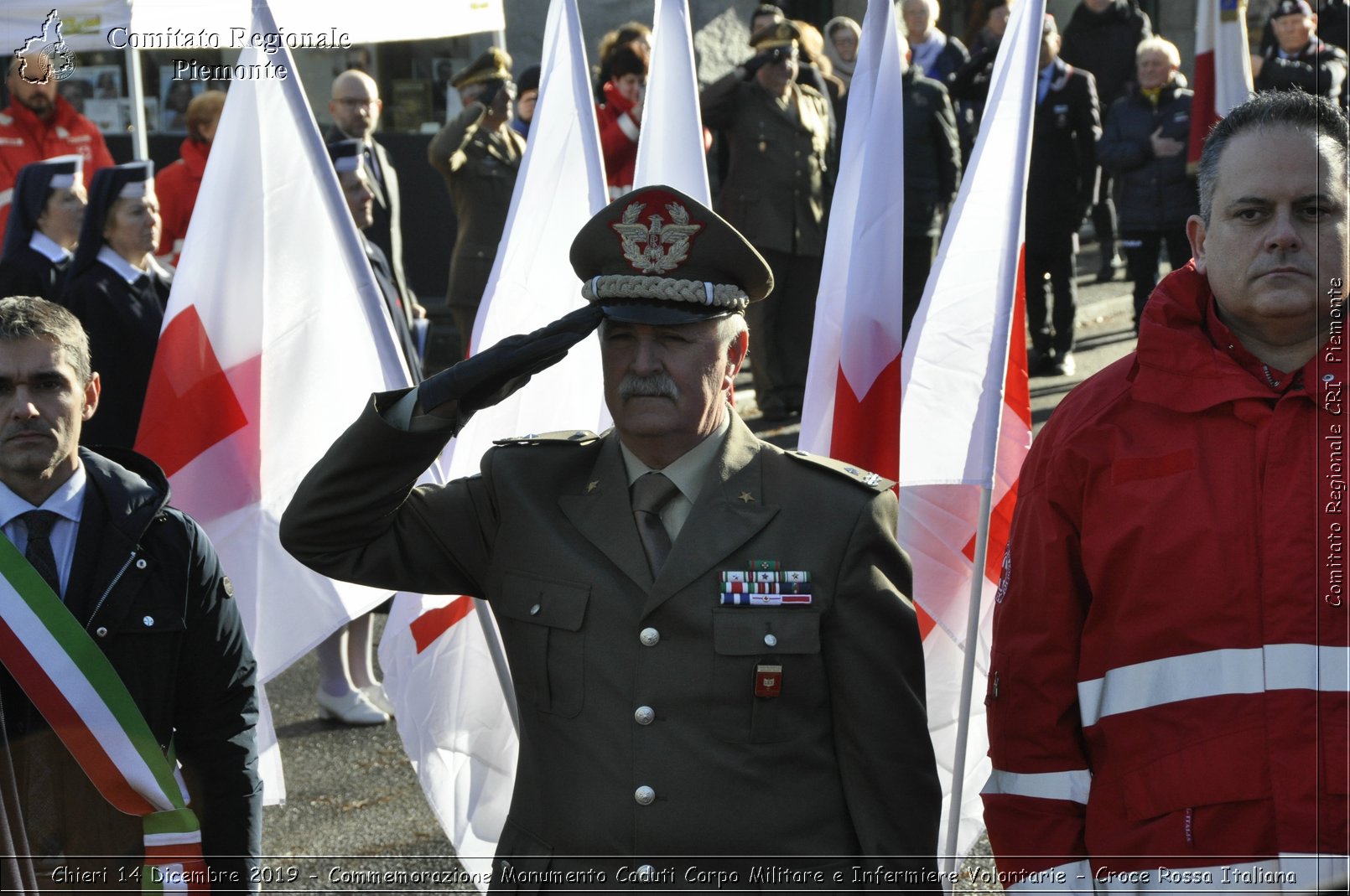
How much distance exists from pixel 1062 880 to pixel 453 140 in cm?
692

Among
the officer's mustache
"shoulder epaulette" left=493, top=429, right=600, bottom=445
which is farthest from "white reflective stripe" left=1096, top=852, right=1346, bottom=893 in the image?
"shoulder epaulette" left=493, top=429, right=600, bottom=445

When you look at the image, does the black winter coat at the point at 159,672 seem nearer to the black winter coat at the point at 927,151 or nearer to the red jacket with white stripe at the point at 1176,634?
the red jacket with white stripe at the point at 1176,634

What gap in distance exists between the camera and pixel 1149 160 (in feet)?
32.4

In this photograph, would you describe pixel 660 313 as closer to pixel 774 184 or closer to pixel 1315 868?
pixel 1315 868

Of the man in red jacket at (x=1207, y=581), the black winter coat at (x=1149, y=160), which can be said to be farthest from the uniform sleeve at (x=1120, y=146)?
the man in red jacket at (x=1207, y=581)

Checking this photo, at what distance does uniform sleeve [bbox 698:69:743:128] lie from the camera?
9.28 meters

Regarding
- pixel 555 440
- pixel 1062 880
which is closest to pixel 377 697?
pixel 555 440

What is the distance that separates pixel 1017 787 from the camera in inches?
103

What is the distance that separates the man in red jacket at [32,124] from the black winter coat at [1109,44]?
7457 mm

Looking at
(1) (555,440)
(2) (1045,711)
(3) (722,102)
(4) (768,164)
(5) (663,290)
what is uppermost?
(3) (722,102)

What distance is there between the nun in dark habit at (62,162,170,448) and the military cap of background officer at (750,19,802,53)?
4.55 metres

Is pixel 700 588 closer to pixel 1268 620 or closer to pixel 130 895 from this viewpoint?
pixel 1268 620

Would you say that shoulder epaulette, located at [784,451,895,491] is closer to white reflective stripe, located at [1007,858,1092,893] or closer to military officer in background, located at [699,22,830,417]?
white reflective stripe, located at [1007,858,1092,893]

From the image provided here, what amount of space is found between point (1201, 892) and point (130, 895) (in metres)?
1.96
